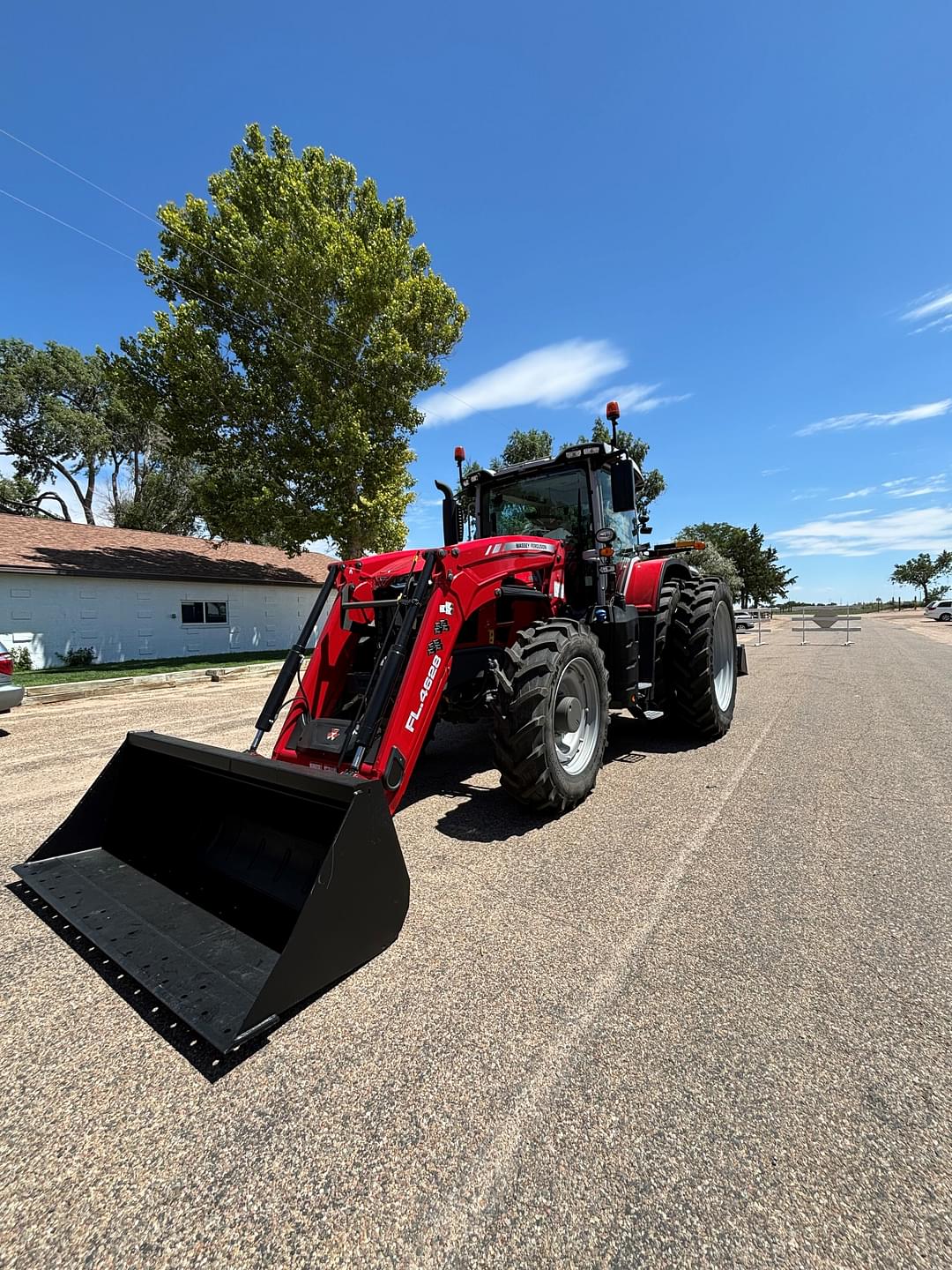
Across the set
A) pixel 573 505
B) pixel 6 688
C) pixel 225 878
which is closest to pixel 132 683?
pixel 6 688

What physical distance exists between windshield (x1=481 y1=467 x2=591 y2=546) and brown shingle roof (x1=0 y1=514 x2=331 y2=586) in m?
13.3

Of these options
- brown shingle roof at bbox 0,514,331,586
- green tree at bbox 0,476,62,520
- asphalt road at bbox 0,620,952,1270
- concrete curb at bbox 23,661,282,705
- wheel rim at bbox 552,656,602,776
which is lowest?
asphalt road at bbox 0,620,952,1270

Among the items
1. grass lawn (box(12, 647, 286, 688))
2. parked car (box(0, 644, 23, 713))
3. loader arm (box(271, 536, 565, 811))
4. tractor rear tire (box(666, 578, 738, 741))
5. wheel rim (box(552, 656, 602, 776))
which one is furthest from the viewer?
grass lawn (box(12, 647, 286, 688))

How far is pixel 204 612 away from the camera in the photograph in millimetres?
17938

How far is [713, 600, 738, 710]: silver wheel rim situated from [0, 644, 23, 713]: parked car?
7.81m

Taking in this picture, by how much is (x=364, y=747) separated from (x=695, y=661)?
12.0ft

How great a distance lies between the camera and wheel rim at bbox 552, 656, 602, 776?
4078 mm

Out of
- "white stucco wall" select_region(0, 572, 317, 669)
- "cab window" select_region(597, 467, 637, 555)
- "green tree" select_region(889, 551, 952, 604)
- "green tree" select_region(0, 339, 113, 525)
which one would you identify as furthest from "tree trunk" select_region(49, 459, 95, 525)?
"green tree" select_region(889, 551, 952, 604)

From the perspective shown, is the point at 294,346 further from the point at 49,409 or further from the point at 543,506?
the point at 49,409

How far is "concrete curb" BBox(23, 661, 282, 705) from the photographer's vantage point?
9531mm

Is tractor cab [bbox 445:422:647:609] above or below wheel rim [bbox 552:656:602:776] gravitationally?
above

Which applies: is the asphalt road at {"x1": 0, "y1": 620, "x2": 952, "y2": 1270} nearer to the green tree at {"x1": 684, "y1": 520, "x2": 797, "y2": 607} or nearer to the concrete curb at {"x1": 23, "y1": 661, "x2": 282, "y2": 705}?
the concrete curb at {"x1": 23, "y1": 661, "x2": 282, "y2": 705}

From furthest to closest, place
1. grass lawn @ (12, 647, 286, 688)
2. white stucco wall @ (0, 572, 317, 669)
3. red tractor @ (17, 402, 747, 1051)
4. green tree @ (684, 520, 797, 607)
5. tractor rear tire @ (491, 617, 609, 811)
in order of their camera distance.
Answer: green tree @ (684, 520, 797, 607), white stucco wall @ (0, 572, 317, 669), grass lawn @ (12, 647, 286, 688), tractor rear tire @ (491, 617, 609, 811), red tractor @ (17, 402, 747, 1051)

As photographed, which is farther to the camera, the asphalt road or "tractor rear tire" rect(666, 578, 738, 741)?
"tractor rear tire" rect(666, 578, 738, 741)
